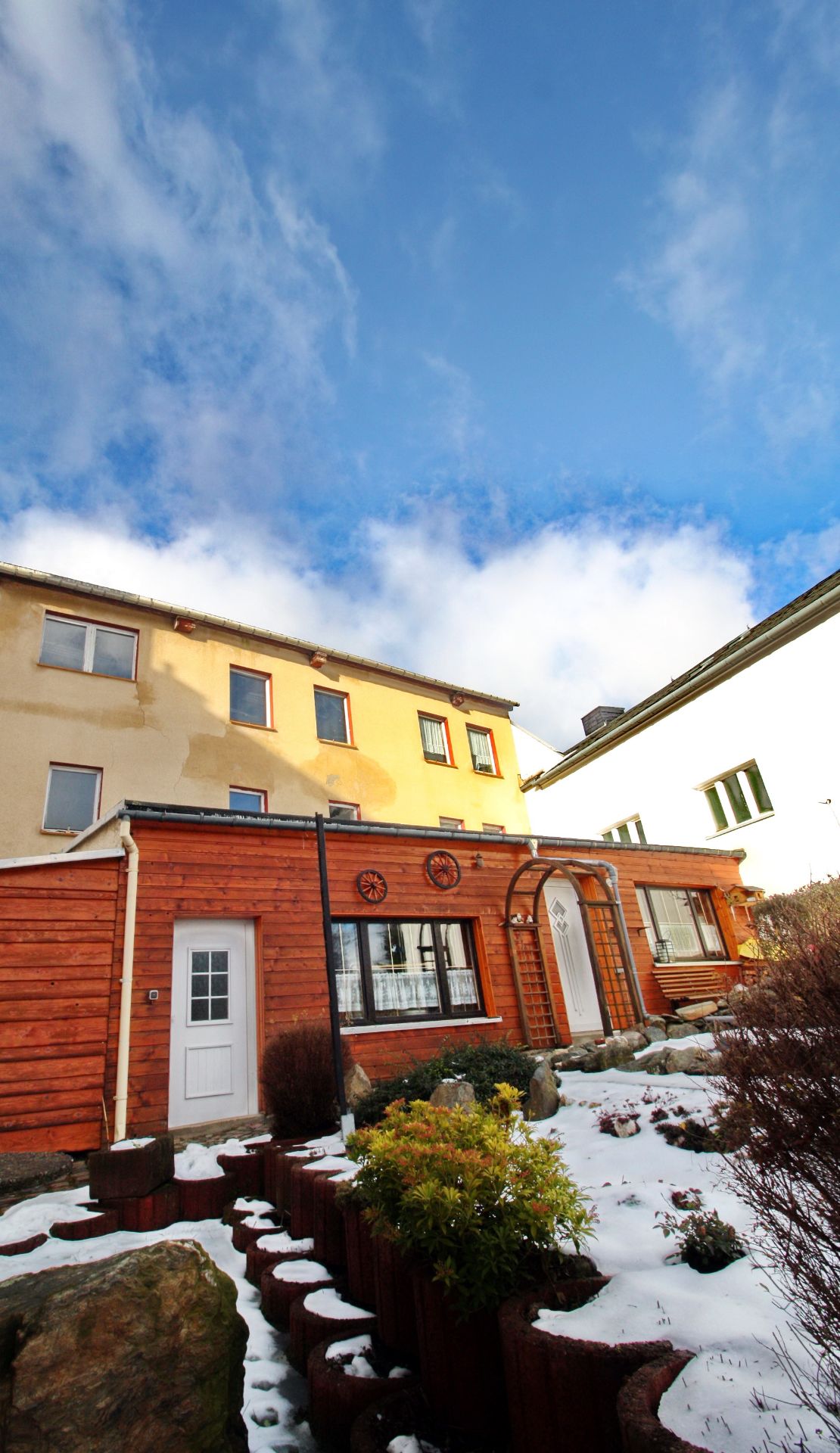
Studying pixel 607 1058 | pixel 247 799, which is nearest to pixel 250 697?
pixel 247 799

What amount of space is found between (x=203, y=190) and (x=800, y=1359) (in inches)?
479

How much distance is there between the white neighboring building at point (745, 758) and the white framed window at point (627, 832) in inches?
1.2

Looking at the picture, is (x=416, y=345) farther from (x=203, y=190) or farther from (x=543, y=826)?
(x=543, y=826)

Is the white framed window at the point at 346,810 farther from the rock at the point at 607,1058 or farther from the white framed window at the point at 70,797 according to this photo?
the rock at the point at 607,1058

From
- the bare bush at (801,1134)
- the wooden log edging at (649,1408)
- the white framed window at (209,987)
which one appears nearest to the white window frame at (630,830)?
the white framed window at (209,987)

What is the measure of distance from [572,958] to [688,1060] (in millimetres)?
7341

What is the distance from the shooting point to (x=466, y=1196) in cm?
→ 243

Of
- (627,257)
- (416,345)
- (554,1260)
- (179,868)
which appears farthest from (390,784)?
(554,1260)

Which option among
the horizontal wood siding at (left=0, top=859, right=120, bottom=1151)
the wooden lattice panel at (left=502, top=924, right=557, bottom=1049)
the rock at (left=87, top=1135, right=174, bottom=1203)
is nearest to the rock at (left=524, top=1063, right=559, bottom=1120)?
the rock at (left=87, top=1135, right=174, bottom=1203)

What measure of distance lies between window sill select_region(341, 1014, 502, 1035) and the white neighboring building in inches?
317

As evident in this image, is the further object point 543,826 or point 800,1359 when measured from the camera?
point 543,826

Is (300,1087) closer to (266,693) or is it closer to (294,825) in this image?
(294,825)

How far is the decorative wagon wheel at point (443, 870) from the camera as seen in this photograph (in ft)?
37.3

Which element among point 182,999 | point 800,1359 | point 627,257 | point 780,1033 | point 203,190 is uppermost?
point 203,190
